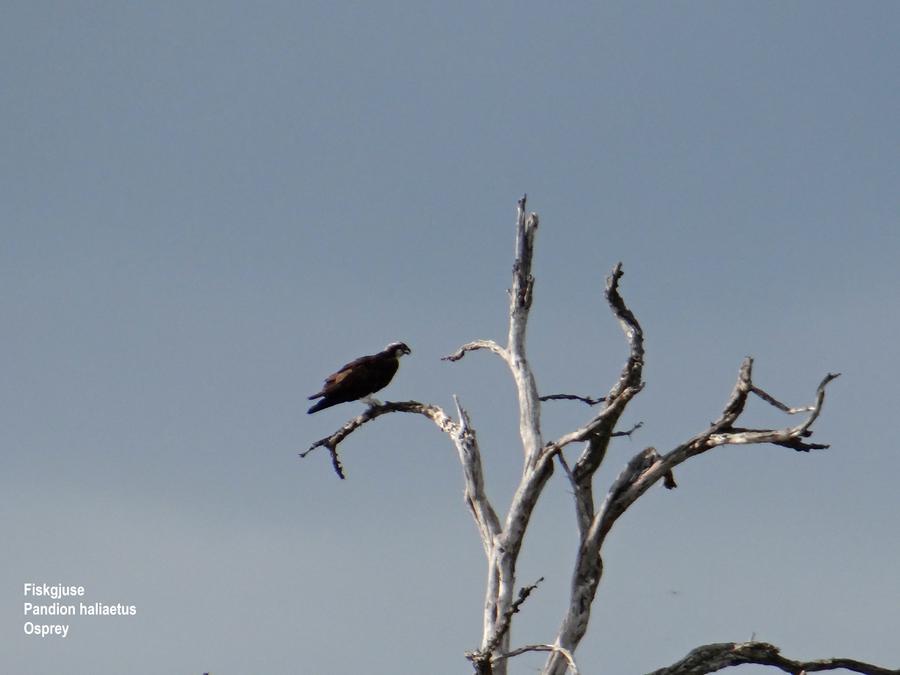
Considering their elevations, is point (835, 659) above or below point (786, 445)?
below

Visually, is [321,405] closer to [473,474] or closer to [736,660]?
[473,474]

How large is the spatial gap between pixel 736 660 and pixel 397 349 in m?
7.43

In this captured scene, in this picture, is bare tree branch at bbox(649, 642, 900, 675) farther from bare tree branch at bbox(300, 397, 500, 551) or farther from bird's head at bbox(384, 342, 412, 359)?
bird's head at bbox(384, 342, 412, 359)

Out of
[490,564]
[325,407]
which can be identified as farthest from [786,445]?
[325,407]

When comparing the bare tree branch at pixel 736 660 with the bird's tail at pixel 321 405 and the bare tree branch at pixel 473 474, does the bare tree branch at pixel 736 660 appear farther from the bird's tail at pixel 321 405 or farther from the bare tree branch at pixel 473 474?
the bird's tail at pixel 321 405

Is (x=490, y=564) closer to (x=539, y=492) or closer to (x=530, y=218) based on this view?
(x=539, y=492)

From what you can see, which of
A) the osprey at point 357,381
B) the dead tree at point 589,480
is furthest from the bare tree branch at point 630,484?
the osprey at point 357,381

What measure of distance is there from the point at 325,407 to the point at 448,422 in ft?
9.49

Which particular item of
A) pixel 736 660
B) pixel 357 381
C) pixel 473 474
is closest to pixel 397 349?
pixel 357 381

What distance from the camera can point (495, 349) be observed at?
16.5 meters

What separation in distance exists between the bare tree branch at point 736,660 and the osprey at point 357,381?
19.9 ft

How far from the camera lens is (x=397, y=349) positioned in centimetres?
1908

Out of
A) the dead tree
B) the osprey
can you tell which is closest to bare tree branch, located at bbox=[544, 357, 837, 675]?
the dead tree

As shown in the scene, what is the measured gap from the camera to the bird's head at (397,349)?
18987mm
